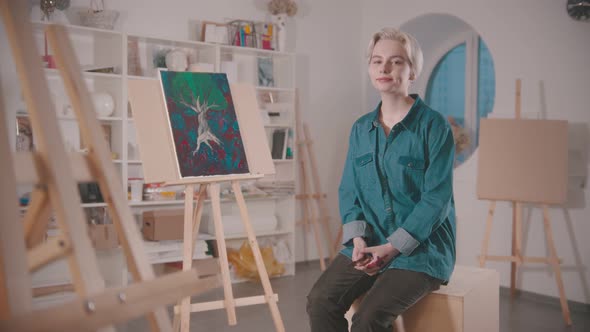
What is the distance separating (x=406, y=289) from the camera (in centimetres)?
206

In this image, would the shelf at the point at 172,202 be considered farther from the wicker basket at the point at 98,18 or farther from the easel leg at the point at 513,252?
the easel leg at the point at 513,252

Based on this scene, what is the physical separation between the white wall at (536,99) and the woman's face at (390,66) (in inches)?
81.0

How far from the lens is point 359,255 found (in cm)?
223

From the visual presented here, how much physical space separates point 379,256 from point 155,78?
2454 mm

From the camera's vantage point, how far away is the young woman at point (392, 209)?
2119 mm

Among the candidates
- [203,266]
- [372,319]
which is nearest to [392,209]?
[372,319]

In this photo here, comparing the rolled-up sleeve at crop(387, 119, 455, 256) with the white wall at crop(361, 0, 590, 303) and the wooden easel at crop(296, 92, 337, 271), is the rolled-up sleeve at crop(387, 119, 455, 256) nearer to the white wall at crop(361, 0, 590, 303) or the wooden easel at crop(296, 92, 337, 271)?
the white wall at crop(361, 0, 590, 303)

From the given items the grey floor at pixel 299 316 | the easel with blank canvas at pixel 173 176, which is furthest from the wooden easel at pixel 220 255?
the grey floor at pixel 299 316

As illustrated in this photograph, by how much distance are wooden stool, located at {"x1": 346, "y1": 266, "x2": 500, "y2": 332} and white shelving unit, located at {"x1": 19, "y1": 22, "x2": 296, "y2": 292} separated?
96.6 inches

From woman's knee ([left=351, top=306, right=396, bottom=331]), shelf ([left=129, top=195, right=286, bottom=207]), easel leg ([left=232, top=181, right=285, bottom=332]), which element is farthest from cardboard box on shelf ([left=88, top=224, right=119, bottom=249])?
woman's knee ([left=351, top=306, right=396, bottom=331])

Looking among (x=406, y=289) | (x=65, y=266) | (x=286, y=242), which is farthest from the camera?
(x=286, y=242)

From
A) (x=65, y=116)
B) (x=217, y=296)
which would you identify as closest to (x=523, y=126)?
(x=217, y=296)

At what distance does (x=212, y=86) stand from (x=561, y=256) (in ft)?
8.40

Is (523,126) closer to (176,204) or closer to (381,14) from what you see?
(381,14)
